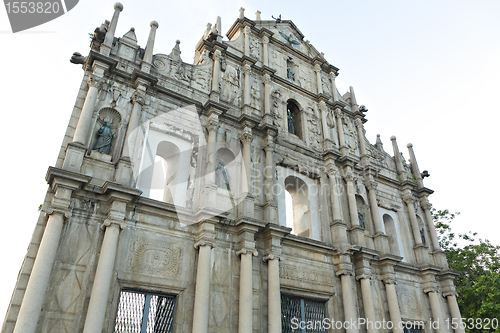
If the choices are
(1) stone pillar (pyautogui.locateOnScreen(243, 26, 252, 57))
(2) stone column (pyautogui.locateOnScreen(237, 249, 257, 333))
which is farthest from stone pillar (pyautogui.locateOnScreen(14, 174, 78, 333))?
(1) stone pillar (pyautogui.locateOnScreen(243, 26, 252, 57))

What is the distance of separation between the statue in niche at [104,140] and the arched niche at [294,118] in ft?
23.2

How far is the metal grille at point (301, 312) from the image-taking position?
34.8 feet

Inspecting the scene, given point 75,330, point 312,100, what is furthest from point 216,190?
point 312,100

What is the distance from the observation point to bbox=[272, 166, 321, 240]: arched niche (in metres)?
→ 12.7

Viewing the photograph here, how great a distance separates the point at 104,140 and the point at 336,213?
8191 millimetres

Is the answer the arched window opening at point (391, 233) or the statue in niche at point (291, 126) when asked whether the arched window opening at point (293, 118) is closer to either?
the statue in niche at point (291, 126)

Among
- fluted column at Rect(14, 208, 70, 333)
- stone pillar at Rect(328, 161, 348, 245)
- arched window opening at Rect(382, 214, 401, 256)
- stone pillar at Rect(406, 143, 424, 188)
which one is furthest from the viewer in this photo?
stone pillar at Rect(406, 143, 424, 188)

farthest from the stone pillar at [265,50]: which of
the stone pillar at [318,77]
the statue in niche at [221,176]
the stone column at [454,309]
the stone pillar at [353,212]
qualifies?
the stone column at [454,309]

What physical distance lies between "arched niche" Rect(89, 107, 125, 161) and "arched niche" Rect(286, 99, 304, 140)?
6708 mm

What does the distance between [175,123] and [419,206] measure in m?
12.0

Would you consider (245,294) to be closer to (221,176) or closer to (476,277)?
(221,176)

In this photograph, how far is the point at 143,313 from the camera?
342 inches

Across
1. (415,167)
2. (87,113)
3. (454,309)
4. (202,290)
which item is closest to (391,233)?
(454,309)

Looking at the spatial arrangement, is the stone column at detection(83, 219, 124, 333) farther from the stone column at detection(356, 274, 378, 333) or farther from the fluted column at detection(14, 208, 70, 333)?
the stone column at detection(356, 274, 378, 333)
